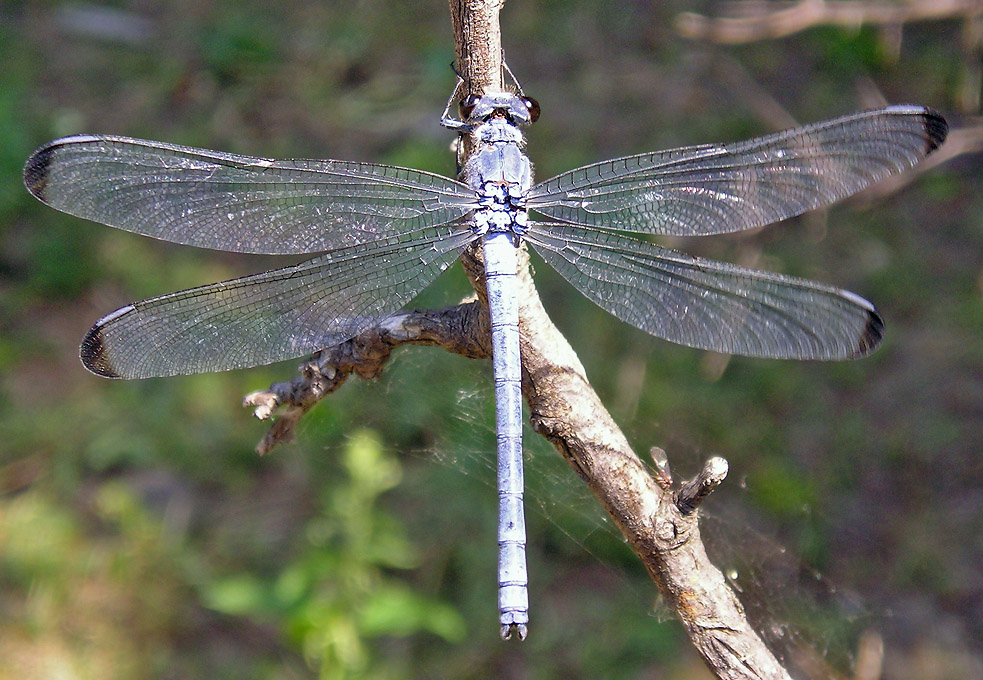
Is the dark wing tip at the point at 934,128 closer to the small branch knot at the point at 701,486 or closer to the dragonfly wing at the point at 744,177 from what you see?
the dragonfly wing at the point at 744,177

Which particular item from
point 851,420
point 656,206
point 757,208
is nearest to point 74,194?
point 656,206

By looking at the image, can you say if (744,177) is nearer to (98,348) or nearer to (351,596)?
(98,348)

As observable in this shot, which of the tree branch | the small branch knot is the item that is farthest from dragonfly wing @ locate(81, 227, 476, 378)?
the small branch knot

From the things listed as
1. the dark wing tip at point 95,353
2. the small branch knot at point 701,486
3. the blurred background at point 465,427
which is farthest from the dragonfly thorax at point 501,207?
the dark wing tip at point 95,353

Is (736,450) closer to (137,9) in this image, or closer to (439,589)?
(439,589)

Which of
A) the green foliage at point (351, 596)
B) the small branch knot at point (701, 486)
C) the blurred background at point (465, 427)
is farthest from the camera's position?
the blurred background at point (465, 427)

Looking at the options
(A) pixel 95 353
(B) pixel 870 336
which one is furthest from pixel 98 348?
(B) pixel 870 336
